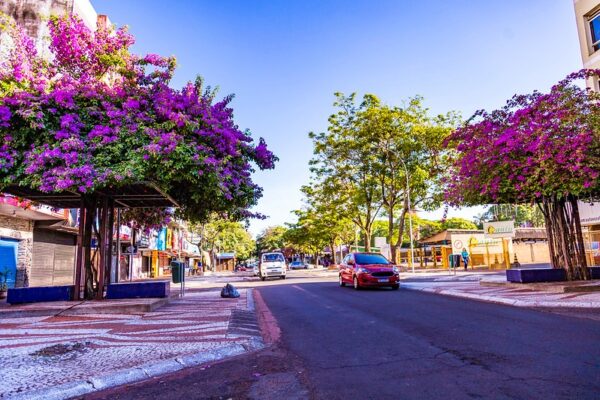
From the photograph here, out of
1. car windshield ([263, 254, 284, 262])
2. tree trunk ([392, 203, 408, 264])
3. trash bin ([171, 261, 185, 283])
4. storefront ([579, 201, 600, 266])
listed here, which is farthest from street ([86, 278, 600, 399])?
tree trunk ([392, 203, 408, 264])

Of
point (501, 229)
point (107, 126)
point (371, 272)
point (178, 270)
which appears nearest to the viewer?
point (107, 126)

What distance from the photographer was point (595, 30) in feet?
69.8

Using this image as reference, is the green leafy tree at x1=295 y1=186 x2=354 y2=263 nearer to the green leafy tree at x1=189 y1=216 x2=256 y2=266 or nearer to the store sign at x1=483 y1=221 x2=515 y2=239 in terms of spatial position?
the green leafy tree at x1=189 y1=216 x2=256 y2=266

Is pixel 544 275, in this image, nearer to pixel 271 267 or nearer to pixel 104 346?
pixel 104 346

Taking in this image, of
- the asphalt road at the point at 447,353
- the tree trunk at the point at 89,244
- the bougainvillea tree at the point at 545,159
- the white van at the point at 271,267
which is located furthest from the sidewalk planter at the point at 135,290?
the white van at the point at 271,267

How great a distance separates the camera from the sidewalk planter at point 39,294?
12.8 metres

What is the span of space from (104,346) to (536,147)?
12.0 m

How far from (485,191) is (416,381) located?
1091 centimetres

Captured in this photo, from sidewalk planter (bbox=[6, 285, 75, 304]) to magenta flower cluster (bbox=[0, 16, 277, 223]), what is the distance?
398 centimetres

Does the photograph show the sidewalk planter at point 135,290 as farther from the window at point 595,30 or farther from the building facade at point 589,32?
the window at point 595,30

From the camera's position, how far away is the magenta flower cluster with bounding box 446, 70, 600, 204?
12.5 metres

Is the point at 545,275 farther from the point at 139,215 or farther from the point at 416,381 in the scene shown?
the point at 139,215

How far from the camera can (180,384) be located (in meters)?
5.17

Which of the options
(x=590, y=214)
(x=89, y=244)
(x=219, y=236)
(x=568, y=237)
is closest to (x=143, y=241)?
(x=89, y=244)
